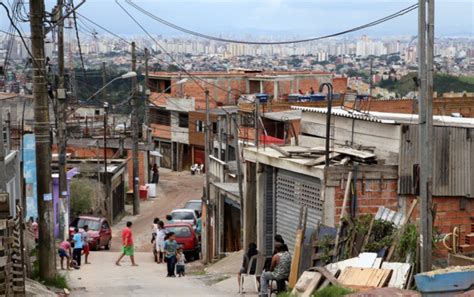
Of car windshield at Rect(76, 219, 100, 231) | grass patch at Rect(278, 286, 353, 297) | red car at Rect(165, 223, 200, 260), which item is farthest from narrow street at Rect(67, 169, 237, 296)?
grass patch at Rect(278, 286, 353, 297)

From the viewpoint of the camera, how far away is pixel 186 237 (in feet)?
101

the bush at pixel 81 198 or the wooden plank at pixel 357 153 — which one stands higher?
the wooden plank at pixel 357 153

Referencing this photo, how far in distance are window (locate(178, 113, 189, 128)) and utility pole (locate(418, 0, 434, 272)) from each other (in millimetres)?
58772

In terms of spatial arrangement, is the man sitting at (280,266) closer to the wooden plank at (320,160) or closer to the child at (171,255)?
the wooden plank at (320,160)

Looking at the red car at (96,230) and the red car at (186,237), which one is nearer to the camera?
the red car at (186,237)

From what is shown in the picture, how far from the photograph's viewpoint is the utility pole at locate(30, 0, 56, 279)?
1864 centimetres

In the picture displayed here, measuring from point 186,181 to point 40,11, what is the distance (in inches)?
1764

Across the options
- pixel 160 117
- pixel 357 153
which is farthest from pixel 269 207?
pixel 160 117

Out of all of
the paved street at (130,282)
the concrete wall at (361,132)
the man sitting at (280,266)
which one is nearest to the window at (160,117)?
the paved street at (130,282)

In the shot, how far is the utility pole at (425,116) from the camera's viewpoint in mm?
13336

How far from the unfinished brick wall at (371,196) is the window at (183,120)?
54.6 meters

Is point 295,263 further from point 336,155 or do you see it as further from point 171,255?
point 171,255

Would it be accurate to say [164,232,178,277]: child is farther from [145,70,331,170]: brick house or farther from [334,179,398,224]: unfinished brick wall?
[145,70,331,170]: brick house

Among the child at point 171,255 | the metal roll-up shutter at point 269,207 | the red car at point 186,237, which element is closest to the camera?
the metal roll-up shutter at point 269,207
